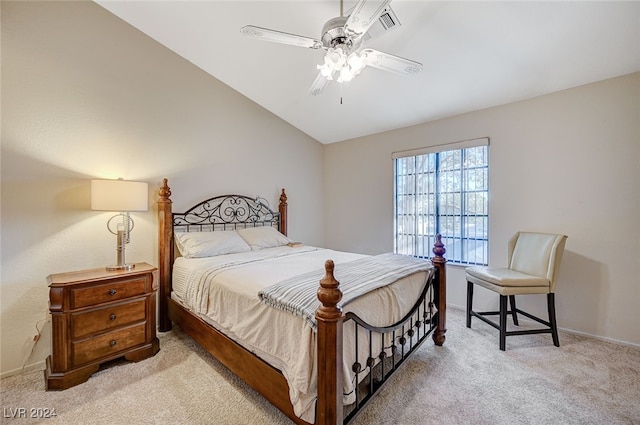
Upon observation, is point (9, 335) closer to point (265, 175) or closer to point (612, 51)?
A: point (265, 175)

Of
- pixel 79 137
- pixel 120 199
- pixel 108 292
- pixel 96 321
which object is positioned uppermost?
pixel 79 137

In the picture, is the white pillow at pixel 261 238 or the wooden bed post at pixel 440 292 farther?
the white pillow at pixel 261 238

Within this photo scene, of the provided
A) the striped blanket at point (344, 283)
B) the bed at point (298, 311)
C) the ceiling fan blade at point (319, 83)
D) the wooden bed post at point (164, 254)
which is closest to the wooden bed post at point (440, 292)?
the bed at point (298, 311)

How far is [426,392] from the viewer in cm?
183

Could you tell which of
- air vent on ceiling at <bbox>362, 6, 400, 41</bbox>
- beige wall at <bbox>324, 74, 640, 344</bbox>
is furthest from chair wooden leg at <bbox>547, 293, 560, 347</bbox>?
air vent on ceiling at <bbox>362, 6, 400, 41</bbox>

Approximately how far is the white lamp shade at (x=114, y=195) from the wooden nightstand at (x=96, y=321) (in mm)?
544

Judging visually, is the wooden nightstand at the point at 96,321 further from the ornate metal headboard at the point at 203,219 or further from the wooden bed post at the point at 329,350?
the wooden bed post at the point at 329,350

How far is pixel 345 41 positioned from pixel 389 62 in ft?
1.37

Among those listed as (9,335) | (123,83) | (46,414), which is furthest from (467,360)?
(123,83)

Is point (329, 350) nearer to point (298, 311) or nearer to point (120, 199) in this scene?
point (298, 311)

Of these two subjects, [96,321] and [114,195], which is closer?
[96,321]

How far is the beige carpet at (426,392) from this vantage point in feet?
5.33

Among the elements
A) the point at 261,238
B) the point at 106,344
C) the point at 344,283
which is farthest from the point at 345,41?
the point at 106,344

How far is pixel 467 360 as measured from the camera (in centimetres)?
221
